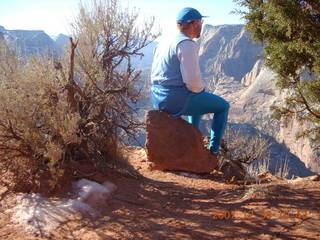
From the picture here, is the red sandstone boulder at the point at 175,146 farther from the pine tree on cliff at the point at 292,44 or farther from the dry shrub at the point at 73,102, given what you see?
the pine tree on cliff at the point at 292,44

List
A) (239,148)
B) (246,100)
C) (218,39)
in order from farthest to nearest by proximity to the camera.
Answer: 1. (218,39)
2. (246,100)
3. (239,148)

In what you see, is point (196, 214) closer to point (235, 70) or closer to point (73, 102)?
point (73, 102)

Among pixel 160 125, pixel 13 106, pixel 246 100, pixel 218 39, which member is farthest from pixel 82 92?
pixel 218 39

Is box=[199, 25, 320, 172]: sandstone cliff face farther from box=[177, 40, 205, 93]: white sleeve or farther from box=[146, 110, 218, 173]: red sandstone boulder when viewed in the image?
box=[177, 40, 205, 93]: white sleeve

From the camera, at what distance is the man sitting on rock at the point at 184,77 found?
161 inches

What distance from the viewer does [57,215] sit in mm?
2969

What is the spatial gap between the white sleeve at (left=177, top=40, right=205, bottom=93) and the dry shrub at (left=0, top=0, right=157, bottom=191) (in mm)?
804

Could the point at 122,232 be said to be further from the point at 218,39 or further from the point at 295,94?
the point at 218,39

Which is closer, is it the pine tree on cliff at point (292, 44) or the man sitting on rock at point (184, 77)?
the pine tree on cliff at point (292, 44)

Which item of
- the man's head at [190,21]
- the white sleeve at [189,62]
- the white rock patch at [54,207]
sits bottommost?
the white rock patch at [54,207]

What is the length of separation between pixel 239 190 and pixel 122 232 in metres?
1.62

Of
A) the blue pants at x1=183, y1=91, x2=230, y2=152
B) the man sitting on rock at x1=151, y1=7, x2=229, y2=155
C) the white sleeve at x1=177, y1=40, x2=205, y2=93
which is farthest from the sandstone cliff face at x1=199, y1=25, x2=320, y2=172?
the white sleeve at x1=177, y1=40, x2=205, y2=93

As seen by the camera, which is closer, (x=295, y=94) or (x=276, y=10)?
(x=276, y=10)

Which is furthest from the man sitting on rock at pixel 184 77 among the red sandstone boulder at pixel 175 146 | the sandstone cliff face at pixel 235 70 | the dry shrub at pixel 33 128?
the sandstone cliff face at pixel 235 70
